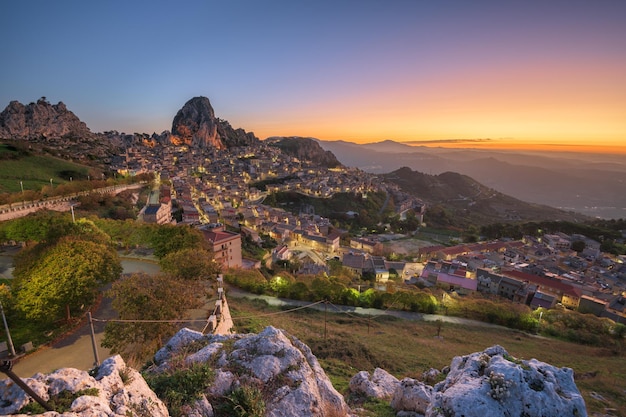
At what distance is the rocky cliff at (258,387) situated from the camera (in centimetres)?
456

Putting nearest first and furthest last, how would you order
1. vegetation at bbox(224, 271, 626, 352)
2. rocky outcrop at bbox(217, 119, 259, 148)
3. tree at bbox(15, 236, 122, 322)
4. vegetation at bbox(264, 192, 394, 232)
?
tree at bbox(15, 236, 122, 322), vegetation at bbox(224, 271, 626, 352), vegetation at bbox(264, 192, 394, 232), rocky outcrop at bbox(217, 119, 259, 148)

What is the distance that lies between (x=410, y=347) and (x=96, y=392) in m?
17.4

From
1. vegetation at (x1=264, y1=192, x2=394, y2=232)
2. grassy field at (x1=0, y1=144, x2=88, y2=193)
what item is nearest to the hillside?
grassy field at (x1=0, y1=144, x2=88, y2=193)

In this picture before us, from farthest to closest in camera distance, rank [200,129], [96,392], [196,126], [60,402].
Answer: [196,126]
[200,129]
[96,392]
[60,402]

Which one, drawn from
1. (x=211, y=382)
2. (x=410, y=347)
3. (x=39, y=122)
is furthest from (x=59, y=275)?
(x=39, y=122)

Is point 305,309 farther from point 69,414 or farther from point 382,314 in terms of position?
point 69,414

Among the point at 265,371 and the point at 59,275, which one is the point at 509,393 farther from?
the point at 59,275

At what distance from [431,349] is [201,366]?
52.9 ft

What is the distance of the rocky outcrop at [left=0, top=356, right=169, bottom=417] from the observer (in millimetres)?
4078

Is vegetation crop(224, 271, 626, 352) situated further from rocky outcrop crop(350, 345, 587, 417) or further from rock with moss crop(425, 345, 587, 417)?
rock with moss crop(425, 345, 587, 417)

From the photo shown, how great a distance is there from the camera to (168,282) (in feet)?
41.9

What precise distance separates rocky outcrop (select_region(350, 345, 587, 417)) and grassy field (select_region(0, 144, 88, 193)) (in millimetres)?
55328

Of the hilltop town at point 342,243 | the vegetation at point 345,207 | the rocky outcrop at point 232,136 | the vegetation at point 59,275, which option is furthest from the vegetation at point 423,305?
the rocky outcrop at point 232,136

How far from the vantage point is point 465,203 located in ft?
439
